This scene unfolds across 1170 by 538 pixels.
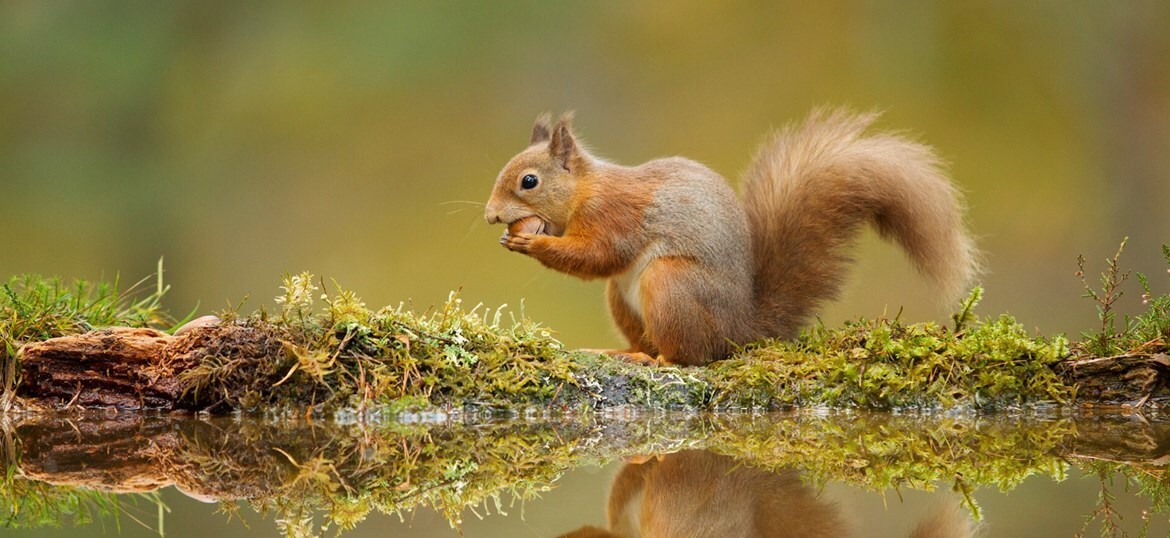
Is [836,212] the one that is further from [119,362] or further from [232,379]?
[119,362]

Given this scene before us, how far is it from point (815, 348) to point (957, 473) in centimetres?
139

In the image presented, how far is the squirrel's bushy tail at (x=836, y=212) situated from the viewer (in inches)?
142

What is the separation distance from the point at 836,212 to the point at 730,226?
0.38 meters

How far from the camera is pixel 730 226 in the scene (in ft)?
12.2

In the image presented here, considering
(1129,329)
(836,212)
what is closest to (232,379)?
(836,212)

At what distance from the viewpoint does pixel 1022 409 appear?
305 cm

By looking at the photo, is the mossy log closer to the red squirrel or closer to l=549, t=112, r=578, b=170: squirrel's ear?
the red squirrel

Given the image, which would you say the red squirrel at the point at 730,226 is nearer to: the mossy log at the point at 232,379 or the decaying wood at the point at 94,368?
the mossy log at the point at 232,379

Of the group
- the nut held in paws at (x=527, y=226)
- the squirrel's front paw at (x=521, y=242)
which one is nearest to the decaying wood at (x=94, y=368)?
the squirrel's front paw at (x=521, y=242)

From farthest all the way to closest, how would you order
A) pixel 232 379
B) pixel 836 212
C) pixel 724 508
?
pixel 836 212
pixel 232 379
pixel 724 508

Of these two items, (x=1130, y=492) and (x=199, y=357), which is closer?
(x=1130, y=492)

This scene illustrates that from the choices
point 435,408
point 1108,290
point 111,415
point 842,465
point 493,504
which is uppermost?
point 1108,290

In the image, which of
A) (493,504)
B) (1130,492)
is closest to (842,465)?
(1130,492)

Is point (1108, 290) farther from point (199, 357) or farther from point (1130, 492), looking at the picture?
point (199, 357)
